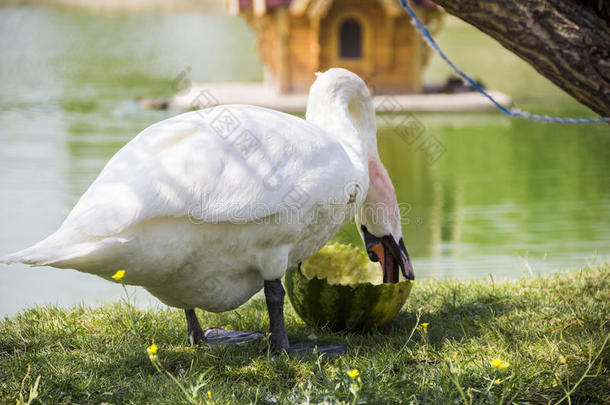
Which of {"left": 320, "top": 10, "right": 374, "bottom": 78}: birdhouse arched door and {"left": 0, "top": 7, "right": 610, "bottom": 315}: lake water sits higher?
{"left": 320, "top": 10, "right": 374, "bottom": 78}: birdhouse arched door

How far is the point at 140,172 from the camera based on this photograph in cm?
298

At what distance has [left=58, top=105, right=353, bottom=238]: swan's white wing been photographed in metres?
2.87

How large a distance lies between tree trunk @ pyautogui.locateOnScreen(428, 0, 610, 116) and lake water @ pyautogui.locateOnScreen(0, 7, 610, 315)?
194 centimetres

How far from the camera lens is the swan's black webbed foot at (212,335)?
3531 millimetres

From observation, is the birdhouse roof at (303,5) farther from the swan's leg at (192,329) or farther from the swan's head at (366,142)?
the swan's leg at (192,329)

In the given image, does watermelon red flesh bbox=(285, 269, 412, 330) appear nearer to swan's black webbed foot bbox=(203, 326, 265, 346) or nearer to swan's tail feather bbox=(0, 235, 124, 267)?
swan's black webbed foot bbox=(203, 326, 265, 346)

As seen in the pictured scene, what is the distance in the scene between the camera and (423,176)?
A: 31.1ft

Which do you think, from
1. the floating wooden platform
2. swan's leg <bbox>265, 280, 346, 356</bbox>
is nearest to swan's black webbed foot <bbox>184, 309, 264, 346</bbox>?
swan's leg <bbox>265, 280, 346, 356</bbox>

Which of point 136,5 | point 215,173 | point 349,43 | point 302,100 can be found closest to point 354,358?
point 215,173

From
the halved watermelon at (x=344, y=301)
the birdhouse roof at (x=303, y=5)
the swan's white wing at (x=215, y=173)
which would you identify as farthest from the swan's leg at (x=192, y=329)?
the birdhouse roof at (x=303, y=5)

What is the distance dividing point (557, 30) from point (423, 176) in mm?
6292

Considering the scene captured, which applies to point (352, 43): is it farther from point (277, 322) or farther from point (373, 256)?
point (277, 322)

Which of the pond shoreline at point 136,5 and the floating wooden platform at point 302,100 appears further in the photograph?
the pond shoreline at point 136,5

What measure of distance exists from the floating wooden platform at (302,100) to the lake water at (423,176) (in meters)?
0.38
